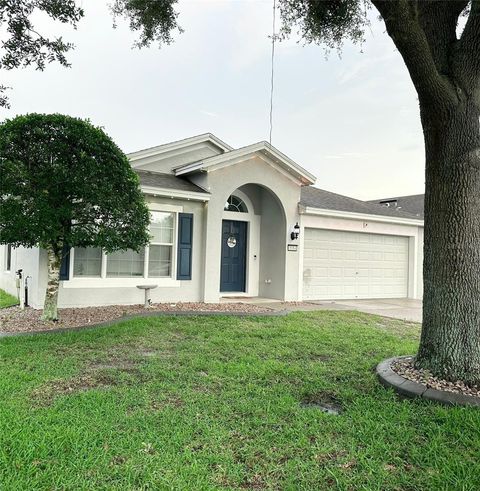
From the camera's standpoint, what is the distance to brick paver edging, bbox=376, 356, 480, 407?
3.74m

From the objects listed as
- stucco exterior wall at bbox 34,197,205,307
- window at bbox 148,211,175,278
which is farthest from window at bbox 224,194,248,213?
window at bbox 148,211,175,278

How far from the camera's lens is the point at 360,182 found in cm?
2338

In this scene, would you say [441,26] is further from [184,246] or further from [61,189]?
[184,246]

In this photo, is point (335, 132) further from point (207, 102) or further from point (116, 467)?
point (116, 467)

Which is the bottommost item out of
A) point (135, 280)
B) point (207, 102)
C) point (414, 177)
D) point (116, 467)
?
point (116, 467)

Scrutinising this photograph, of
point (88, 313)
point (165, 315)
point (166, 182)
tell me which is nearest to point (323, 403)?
point (165, 315)

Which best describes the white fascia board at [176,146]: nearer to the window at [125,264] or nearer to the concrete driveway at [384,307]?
the window at [125,264]

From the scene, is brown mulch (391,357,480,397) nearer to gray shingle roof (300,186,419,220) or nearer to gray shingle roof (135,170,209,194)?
gray shingle roof (135,170,209,194)

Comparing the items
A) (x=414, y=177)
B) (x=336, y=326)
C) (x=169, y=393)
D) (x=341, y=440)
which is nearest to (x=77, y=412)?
(x=169, y=393)

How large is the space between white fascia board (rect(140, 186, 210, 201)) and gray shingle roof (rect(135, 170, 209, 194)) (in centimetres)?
11

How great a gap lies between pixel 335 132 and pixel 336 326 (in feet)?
34.4

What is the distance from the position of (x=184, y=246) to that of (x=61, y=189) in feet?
12.7

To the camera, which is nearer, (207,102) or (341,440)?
(341,440)

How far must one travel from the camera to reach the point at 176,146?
12.0 m
